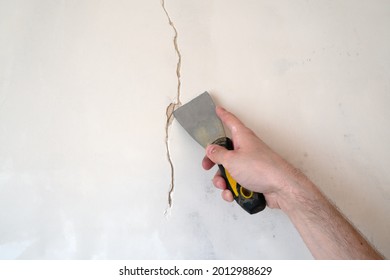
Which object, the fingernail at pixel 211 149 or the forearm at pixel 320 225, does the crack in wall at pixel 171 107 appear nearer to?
the fingernail at pixel 211 149

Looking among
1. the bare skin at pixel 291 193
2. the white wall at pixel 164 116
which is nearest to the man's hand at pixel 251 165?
the bare skin at pixel 291 193

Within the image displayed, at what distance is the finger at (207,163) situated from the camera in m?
1.00

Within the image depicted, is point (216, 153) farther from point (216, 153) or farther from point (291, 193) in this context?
point (291, 193)

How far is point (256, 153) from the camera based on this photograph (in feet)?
2.95

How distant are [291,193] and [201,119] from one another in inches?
16.2

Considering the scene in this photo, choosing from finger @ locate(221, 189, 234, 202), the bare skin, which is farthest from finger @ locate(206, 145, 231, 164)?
finger @ locate(221, 189, 234, 202)

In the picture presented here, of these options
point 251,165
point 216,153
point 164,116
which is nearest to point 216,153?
point 216,153

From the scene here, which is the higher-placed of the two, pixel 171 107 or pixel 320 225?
pixel 171 107

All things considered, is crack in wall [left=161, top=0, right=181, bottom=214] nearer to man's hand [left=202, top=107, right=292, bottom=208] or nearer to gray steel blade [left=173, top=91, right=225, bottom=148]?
gray steel blade [left=173, top=91, right=225, bottom=148]

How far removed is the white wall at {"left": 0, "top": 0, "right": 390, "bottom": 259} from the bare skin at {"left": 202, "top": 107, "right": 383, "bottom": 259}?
124 millimetres

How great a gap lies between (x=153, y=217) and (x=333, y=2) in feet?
3.94

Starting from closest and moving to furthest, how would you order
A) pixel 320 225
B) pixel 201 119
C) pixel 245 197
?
pixel 320 225 → pixel 245 197 → pixel 201 119

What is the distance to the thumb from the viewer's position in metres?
0.92

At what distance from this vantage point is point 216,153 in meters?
0.93
